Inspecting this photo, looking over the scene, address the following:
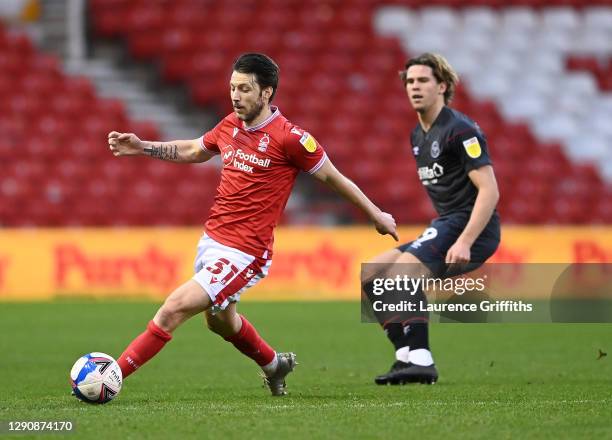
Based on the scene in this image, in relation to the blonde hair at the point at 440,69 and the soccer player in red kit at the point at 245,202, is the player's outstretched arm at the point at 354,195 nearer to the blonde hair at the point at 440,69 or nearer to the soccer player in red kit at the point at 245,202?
the soccer player in red kit at the point at 245,202

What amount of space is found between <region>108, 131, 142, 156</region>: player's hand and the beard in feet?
2.34

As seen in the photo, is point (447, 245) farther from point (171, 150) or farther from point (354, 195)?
point (171, 150)

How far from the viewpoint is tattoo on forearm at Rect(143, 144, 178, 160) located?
7152 millimetres

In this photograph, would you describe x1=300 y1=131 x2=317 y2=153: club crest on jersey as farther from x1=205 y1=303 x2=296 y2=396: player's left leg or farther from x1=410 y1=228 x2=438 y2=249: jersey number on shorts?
x1=410 y1=228 x2=438 y2=249: jersey number on shorts

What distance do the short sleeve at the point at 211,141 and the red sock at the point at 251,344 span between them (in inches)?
→ 41.8

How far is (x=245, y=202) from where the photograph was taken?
22.2ft

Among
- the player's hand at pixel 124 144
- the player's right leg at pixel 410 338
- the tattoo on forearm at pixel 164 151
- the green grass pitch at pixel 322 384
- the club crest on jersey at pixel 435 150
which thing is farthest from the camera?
the club crest on jersey at pixel 435 150

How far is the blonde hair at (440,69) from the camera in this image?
8.00 metres

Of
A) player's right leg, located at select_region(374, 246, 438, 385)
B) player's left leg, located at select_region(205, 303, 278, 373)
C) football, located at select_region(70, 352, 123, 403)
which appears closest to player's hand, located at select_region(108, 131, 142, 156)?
player's left leg, located at select_region(205, 303, 278, 373)

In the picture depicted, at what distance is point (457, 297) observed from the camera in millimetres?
8219

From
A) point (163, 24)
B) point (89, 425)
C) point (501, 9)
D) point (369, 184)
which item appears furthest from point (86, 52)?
point (89, 425)

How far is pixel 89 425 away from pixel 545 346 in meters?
6.14

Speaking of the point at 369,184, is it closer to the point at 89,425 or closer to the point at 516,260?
the point at 516,260

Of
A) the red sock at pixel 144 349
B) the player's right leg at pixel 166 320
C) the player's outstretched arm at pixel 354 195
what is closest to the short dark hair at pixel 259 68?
the player's outstretched arm at pixel 354 195
